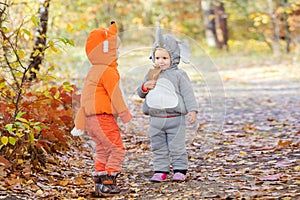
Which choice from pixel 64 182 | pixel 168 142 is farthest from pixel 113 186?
pixel 168 142

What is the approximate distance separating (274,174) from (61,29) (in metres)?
10.0

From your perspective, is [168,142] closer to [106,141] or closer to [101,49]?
[106,141]

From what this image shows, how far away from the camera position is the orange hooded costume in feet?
16.2

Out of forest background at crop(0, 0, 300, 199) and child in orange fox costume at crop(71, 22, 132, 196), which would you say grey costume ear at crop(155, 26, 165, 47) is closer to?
forest background at crop(0, 0, 300, 199)

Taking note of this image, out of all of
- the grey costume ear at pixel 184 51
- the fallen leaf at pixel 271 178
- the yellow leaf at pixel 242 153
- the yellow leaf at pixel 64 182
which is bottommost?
the yellow leaf at pixel 242 153

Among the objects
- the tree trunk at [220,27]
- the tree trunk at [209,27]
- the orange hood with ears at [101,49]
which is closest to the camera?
the orange hood with ears at [101,49]

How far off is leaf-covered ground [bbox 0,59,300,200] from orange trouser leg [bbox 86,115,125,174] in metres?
0.30

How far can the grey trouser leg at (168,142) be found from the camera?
5.28 m

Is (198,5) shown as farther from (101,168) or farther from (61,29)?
(101,168)

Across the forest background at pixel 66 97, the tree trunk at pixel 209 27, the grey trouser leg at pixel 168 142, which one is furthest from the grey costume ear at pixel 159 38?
the tree trunk at pixel 209 27

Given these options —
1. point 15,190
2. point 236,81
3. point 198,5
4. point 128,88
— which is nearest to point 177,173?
point 15,190

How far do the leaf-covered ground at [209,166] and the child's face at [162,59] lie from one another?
1155 mm

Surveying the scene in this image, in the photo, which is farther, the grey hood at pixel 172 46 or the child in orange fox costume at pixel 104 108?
the grey hood at pixel 172 46

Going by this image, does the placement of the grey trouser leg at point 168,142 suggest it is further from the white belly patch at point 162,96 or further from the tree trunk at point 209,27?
the tree trunk at point 209,27
